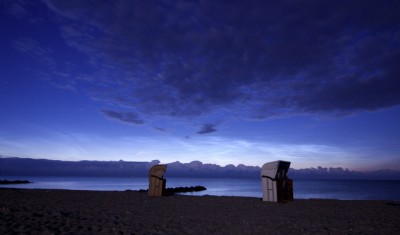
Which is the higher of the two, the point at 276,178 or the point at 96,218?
the point at 276,178

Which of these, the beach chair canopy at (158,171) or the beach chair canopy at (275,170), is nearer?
the beach chair canopy at (275,170)

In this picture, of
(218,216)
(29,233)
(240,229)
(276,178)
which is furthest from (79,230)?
(276,178)

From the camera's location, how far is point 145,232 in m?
8.93

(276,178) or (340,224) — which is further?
(276,178)

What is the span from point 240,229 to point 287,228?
5.38 feet

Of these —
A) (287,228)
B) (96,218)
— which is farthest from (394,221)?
(96,218)

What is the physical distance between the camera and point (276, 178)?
19.6m

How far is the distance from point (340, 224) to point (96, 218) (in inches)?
358

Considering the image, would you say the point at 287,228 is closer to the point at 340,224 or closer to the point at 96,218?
the point at 340,224

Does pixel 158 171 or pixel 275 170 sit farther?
pixel 158 171

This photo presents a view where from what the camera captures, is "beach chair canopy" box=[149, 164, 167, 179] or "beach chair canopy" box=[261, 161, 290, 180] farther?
"beach chair canopy" box=[149, 164, 167, 179]

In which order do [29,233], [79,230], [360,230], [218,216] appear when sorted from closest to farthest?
[29,233] < [79,230] < [360,230] < [218,216]

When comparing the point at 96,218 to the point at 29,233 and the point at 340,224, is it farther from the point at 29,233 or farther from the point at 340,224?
the point at 340,224

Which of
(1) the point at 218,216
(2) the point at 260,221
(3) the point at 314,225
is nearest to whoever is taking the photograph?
(3) the point at 314,225
